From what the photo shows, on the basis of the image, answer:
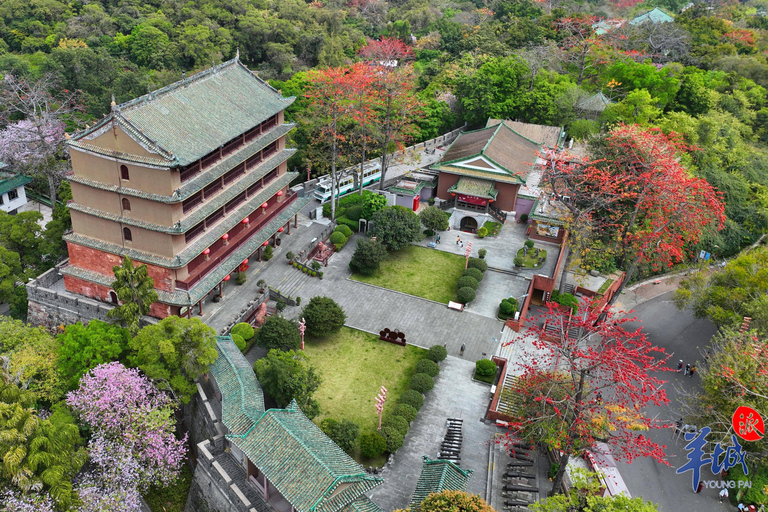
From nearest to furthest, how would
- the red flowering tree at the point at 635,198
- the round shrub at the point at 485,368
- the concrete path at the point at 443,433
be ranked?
the concrete path at the point at 443,433
the round shrub at the point at 485,368
the red flowering tree at the point at 635,198

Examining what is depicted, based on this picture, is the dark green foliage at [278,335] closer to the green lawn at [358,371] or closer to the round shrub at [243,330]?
the round shrub at [243,330]

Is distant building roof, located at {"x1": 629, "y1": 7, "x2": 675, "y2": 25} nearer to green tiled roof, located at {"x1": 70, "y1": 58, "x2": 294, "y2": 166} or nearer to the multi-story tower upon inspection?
green tiled roof, located at {"x1": 70, "y1": 58, "x2": 294, "y2": 166}

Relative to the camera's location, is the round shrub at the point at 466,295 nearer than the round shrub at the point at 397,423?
No

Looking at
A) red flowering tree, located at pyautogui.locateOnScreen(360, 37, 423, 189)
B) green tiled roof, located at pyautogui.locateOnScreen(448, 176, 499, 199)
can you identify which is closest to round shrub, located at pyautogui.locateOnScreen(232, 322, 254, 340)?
red flowering tree, located at pyautogui.locateOnScreen(360, 37, 423, 189)

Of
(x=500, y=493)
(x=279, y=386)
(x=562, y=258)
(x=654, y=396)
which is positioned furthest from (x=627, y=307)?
(x=279, y=386)

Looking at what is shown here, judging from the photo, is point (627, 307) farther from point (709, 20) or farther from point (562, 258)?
point (709, 20)

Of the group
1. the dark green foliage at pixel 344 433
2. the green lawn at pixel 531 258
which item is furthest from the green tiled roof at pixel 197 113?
the green lawn at pixel 531 258

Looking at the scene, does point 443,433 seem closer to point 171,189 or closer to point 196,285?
point 196,285
